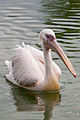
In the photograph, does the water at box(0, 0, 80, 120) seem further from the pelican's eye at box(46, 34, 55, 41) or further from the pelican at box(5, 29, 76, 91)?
the pelican's eye at box(46, 34, 55, 41)

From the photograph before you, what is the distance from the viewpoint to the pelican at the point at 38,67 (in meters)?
5.51

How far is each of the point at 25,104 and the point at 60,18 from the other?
5.61 metres

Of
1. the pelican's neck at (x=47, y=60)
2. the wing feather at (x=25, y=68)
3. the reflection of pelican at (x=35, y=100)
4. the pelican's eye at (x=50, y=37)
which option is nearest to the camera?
the reflection of pelican at (x=35, y=100)

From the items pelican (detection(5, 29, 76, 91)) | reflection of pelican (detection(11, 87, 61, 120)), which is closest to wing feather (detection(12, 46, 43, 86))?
pelican (detection(5, 29, 76, 91))

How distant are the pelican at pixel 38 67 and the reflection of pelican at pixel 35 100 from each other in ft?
0.34

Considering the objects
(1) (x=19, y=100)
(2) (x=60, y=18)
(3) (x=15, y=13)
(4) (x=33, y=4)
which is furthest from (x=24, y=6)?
(1) (x=19, y=100)

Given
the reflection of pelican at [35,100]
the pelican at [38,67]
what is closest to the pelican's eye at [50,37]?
the pelican at [38,67]

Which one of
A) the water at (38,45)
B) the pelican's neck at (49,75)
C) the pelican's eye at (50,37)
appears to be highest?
the pelican's eye at (50,37)

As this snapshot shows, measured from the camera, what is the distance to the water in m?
5.07

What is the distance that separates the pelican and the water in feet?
0.47

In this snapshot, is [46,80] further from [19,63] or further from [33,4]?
[33,4]

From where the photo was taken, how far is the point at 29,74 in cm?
581

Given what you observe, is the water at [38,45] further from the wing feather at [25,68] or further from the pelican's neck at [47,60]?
the pelican's neck at [47,60]

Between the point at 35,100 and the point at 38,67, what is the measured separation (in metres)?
0.68
